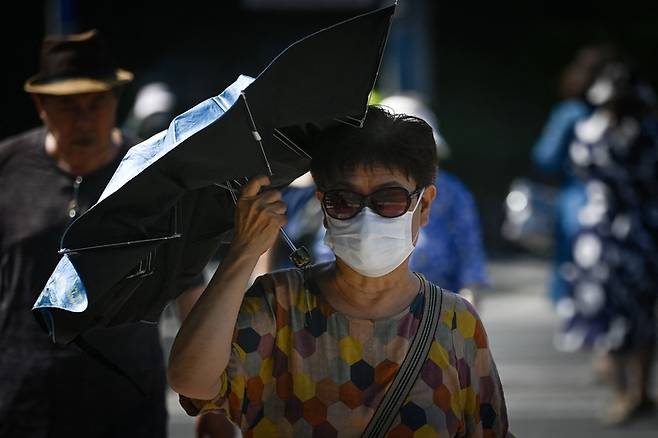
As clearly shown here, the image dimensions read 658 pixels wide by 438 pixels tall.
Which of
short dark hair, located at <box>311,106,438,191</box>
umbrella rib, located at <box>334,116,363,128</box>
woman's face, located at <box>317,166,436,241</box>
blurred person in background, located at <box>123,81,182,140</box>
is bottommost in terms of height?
blurred person in background, located at <box>123,81,182,140</box>

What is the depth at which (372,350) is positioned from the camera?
325cm

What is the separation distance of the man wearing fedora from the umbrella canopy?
47.9 inches

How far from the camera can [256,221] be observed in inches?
125

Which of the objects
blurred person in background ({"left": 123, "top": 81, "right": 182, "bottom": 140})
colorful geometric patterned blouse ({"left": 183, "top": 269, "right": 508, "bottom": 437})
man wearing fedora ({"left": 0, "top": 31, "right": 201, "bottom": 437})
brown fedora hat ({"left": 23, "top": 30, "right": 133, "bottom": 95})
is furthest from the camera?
blurred person in background ({"left": 123, "top": 81, "right": 182, "bottom": 140})

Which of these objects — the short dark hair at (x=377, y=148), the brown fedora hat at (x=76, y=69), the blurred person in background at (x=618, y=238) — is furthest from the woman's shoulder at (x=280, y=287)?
the blurred person in background at (x=618, y=238)

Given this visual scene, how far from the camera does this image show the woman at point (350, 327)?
3.22 m

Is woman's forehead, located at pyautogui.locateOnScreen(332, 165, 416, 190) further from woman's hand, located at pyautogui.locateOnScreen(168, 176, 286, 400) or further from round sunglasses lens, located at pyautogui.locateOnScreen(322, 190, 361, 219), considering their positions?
woman's hand, located at pyautogui.locateOnScreen(168, 176, 286, 400)

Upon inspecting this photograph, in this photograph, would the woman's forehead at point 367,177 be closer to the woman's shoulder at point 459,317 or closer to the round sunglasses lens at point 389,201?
the round sunglasses lens at point 389,201

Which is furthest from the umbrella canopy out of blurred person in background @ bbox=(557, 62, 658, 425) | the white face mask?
blurred person in background @ bbox=(557, 62, 658, 425)

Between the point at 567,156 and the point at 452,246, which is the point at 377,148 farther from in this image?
the point at 567,156

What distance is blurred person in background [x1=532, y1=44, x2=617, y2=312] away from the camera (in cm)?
877

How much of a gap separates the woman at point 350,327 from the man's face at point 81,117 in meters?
1.50

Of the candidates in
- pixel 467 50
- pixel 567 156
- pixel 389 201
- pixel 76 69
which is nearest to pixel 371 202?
pixel 389 201

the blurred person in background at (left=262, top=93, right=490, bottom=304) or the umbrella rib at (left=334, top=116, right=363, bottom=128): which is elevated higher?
the umbrella rib at (left=334, top=116, right=363, bottom=128)
